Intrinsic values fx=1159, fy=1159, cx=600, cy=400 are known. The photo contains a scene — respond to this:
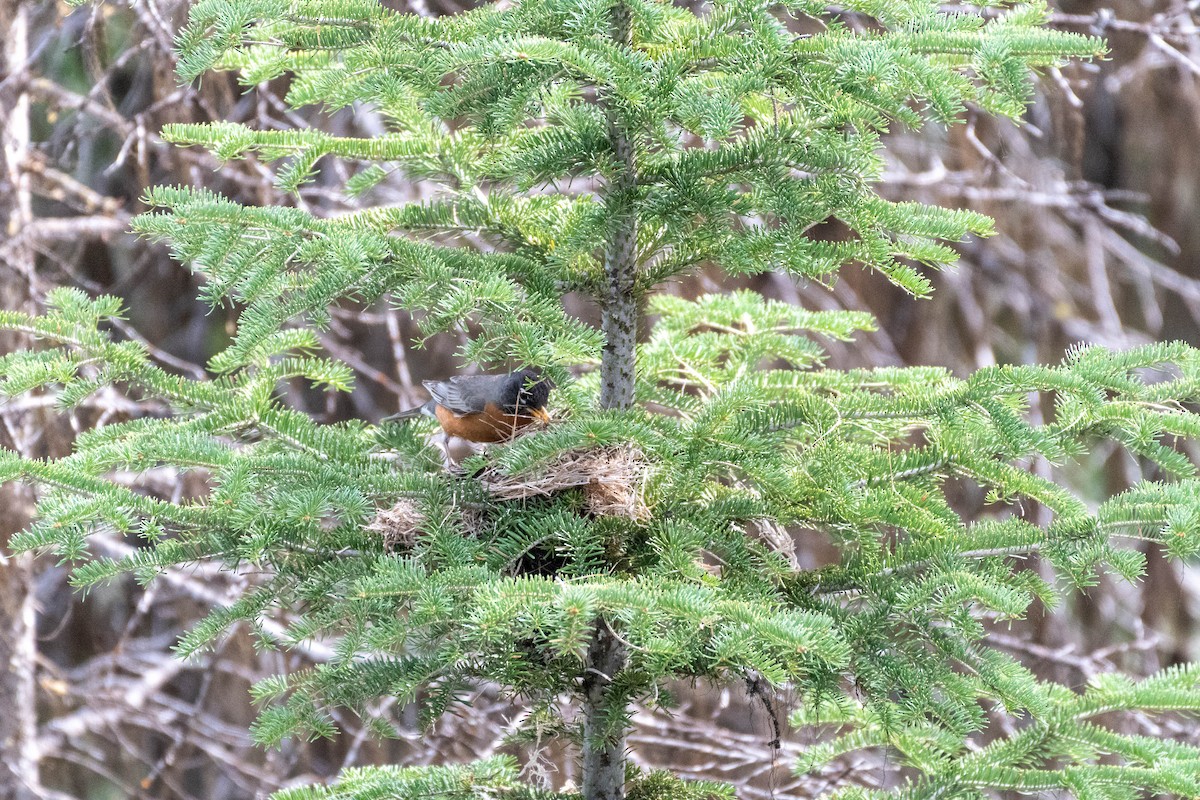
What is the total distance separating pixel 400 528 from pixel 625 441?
0.53 m

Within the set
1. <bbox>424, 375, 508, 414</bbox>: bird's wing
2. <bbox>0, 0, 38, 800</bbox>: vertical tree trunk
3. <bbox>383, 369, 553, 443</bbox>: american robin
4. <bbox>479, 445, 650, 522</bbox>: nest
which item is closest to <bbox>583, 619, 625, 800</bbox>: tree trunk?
<bbox>479, 445, 650, 522</bbox>: nest

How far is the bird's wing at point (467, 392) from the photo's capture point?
340 centimetres

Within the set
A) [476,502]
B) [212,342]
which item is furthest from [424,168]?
[212,342]

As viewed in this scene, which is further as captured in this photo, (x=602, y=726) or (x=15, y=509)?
(x=15, y=509)

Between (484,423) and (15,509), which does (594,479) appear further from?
(15,509)

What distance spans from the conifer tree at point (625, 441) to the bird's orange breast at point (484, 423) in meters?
0.59

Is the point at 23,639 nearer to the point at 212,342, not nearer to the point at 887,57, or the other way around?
the point at 212,342

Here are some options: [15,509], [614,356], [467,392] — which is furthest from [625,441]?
[15,509]

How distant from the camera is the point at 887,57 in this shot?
208cm

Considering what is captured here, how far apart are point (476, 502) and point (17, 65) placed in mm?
3395

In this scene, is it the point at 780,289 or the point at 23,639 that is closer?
the point at 23,639

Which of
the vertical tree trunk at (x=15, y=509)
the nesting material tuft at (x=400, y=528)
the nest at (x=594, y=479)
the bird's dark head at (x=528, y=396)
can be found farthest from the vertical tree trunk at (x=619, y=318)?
the vertical tree trunk at (x=15, y=509)

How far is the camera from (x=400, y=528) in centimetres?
253

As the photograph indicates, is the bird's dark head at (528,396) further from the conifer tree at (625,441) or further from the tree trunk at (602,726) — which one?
the tree trunk at (602,726)
